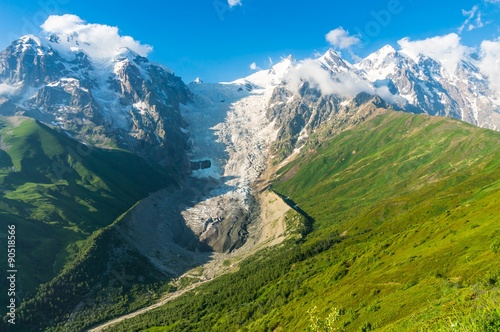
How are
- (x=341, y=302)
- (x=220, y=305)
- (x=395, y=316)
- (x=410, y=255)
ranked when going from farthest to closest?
(x=220, y=305), (x=410, y=255), (x=341, y=302), (x=395, y=316)

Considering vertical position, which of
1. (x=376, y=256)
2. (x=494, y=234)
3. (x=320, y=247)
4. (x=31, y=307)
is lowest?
(x=320, y=247)

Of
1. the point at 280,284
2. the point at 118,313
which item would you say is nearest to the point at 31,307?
the point at 118,313

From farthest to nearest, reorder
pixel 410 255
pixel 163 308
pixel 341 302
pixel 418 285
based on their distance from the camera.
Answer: pixel 163 308
pixel 410 255
pixel 341 302
pixel 418 285

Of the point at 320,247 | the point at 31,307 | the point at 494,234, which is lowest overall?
the point at 320,247

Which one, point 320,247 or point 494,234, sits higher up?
point 494,234

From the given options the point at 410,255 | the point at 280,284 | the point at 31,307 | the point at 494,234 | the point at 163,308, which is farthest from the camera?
the point at 163,308

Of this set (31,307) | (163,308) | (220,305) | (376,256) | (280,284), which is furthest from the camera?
(163,308)

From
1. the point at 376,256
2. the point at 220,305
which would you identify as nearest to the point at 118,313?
the point at 220,305

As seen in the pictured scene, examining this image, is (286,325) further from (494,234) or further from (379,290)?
(494,234)

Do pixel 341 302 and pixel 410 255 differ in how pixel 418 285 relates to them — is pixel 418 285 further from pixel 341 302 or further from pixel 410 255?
pixel 410 255

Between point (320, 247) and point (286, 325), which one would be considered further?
point (320, 247)
